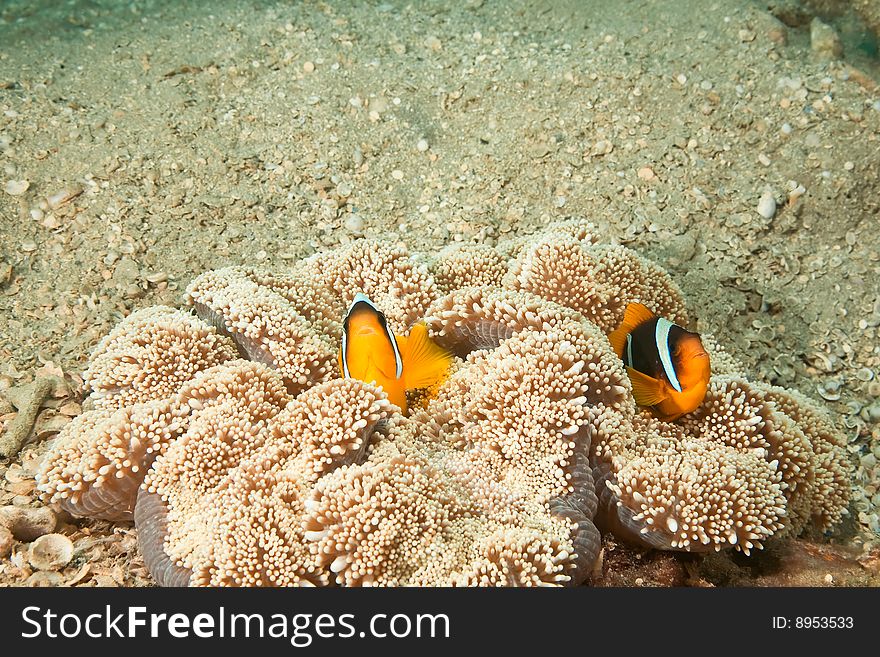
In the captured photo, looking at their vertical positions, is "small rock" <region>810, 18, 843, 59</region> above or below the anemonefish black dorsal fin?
above

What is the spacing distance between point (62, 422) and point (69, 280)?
869 mm

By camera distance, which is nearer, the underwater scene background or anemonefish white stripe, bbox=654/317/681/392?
anemonefish white stripe, bbox=654/317/681/392

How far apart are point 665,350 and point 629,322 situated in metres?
0.21

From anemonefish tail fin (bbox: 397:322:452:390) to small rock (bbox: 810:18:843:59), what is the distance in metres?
3.20

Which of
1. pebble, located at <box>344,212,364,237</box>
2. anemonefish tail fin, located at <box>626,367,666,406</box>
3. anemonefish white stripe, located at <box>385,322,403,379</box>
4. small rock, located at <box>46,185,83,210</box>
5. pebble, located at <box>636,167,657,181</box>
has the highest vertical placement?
pebble, located at <box>636,167,657,181</box>

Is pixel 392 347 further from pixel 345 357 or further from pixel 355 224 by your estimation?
pixel 355 224

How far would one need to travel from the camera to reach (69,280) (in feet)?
10.4

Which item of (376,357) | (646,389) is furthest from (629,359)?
(376,357)

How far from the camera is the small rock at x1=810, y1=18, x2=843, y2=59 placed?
398cm

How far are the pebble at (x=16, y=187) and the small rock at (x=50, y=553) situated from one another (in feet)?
6.78

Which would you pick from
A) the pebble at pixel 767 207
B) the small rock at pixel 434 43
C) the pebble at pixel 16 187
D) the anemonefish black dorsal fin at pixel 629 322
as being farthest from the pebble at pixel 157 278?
the pebble at pixel 767 207

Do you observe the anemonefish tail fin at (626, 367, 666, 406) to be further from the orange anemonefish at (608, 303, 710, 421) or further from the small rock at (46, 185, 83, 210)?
the small rock at (46, 185, 83, 210)

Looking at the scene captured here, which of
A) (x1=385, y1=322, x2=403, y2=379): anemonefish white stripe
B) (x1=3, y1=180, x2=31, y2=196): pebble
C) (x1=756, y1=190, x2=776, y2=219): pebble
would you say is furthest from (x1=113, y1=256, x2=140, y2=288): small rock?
(x1=756, y1=190, x2=776, y2=219): pebble
